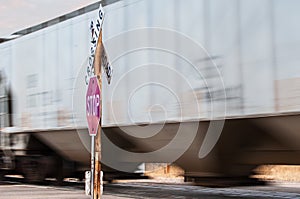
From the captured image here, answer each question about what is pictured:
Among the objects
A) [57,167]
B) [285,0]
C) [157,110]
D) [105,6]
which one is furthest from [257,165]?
[57,167]

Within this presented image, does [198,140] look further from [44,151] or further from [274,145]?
[44,151]

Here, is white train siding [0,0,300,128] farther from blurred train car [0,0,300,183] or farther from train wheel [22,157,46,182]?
train wheel [22,157,46,182]

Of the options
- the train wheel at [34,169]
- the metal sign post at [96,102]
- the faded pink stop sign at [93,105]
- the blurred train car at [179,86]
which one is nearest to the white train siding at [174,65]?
the blurred train car at [179,86]

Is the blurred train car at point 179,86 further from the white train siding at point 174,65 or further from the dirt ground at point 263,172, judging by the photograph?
the dirt ground at point 263,172

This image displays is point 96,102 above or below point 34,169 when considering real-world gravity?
above

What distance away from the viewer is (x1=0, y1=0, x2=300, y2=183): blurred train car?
27.3 feet

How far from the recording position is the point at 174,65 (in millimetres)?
10125

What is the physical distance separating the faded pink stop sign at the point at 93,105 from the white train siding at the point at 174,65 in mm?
2514

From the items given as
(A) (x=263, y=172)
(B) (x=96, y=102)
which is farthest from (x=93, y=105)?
(A) (x=263, y=172)

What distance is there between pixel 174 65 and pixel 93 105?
3.15m

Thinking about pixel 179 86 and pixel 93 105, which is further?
pixel 179 86

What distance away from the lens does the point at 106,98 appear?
11945 millimetres

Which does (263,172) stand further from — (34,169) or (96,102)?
(34,169)

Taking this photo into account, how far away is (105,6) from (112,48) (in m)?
1.04
